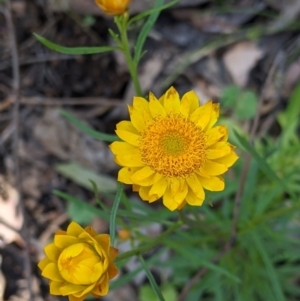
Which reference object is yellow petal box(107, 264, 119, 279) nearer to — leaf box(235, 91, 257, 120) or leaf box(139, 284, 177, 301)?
leaf box(139, 284, 177, 301)

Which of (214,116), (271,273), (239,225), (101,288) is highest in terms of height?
(214,116)

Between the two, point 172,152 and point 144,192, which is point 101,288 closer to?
point 144,192

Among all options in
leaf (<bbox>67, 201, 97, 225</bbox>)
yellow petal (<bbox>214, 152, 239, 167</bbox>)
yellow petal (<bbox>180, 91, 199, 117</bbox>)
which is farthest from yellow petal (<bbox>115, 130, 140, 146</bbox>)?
leaf (<bbox>67, 201, 97, 225</bbox>)

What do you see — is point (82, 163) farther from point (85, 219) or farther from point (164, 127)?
point (164, 127)

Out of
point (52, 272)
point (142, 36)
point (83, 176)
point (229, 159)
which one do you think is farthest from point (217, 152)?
point (83, 176)

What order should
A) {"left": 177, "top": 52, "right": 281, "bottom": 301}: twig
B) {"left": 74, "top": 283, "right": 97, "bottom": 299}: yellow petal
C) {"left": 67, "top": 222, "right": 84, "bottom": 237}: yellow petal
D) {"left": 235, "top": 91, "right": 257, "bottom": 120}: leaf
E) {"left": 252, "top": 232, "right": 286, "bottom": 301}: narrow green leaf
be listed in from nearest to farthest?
{"left": 74, "top": 283, "right": 97, "bottom": 299}: yellow petal → {"left": 67, "top": 222, "right": 84, "bottom": 237}: yellow petal → {"left": 177, "top": 52, "right": 281, "bottom": 301}: twig → {"left": 252, "top": 232, "right": 286, "bottom": 301}: narrow green leaf → {"left": 235, "top": 91, "right": 257, "bottom": 120}: leaf

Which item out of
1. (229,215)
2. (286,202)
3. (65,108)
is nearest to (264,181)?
(286,202)
